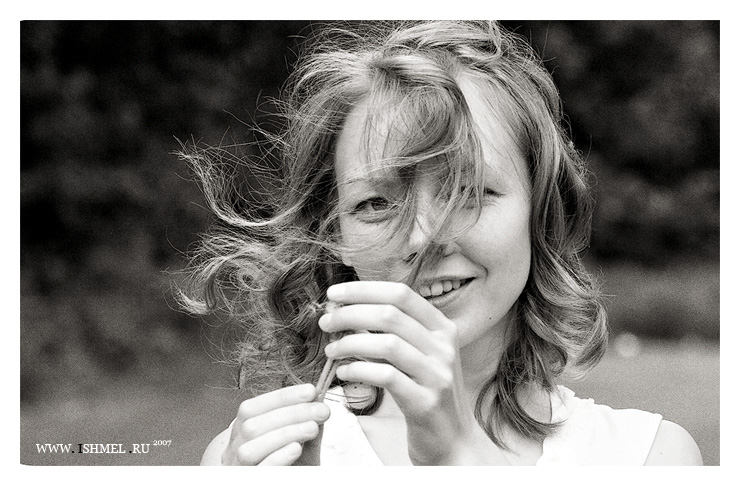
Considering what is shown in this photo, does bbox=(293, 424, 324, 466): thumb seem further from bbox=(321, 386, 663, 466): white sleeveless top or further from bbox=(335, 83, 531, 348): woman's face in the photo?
bbox=(335, 83, 531, 348): woman's face

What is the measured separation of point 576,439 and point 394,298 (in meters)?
0.42

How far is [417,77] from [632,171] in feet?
1.49

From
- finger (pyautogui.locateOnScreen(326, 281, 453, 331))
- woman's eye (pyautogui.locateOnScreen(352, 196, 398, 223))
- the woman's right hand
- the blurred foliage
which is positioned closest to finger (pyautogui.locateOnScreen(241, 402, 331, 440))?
the woman's right hand

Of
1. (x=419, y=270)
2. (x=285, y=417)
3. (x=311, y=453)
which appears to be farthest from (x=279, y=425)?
(x=419, y=270)

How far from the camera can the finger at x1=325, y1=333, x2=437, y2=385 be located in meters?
1.08

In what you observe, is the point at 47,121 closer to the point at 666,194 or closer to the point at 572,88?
the point at 572,88

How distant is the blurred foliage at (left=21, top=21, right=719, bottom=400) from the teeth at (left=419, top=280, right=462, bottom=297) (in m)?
0.29

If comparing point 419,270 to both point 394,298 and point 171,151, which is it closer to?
point 394,298

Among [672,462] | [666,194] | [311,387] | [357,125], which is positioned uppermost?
[357,125]

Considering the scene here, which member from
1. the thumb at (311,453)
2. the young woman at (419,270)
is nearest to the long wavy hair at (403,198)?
the young woman at (419,270)

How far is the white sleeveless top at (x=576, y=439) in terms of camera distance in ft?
4.34

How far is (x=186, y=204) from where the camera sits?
4.87 ft

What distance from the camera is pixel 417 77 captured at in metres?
1.23

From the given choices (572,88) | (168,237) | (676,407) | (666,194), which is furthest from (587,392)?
(168,237)
